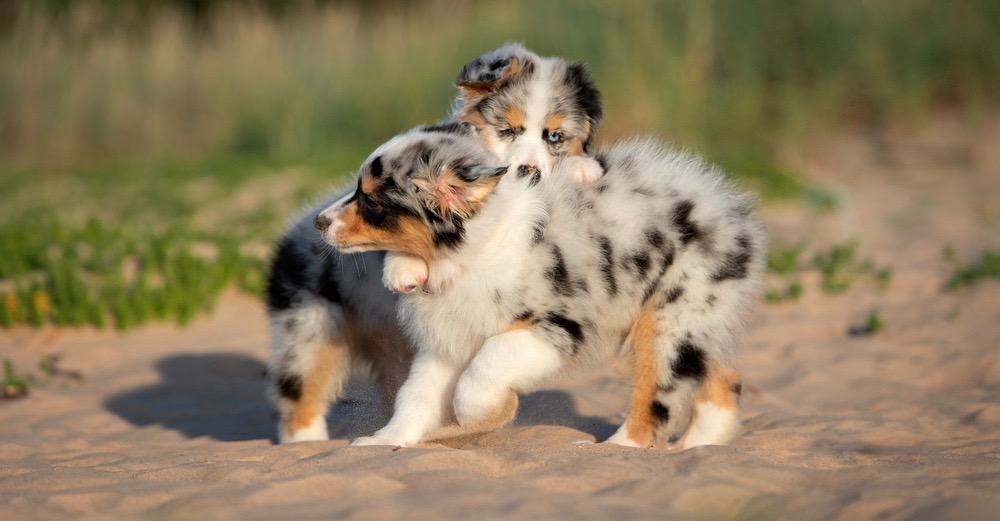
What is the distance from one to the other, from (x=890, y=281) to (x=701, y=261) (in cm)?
449

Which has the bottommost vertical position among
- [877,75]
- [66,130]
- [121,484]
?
[121,484]

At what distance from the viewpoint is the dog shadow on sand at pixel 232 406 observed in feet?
19.7

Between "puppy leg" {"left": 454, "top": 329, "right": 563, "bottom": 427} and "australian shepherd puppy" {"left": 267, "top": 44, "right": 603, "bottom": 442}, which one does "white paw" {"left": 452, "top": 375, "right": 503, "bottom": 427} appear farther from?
"australian shepherd puppy" {"left": 267, "top": 44, "right": 603, "bottom": 442}

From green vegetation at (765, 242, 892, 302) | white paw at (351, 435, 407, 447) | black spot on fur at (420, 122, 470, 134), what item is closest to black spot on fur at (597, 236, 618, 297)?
black spot on fur at (420, 122, 470, 134)

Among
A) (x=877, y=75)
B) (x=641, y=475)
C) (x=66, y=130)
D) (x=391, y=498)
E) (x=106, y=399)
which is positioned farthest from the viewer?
(x=66, y=130)

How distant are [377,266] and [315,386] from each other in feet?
2.37

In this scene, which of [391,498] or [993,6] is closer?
[391,498]

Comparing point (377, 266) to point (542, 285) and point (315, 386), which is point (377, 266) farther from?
point (542, 285)

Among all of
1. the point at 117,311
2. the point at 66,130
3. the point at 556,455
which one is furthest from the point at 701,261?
the point at 66,130

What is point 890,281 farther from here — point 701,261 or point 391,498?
point 391,498

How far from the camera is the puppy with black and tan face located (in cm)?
516

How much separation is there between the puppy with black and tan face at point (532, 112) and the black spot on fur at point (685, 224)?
39 cm

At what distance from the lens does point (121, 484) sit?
4387 millimetres

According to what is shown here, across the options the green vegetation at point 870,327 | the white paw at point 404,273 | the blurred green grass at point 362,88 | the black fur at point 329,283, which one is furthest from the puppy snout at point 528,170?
the blurred green grass at point 362,88
